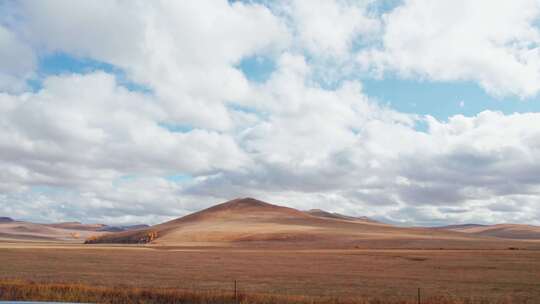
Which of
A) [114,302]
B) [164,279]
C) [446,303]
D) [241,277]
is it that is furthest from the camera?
[241,277]

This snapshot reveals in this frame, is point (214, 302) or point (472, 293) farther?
point (472, 293)

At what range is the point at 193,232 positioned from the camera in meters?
181

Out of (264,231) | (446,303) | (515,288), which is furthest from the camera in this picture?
(264,231)

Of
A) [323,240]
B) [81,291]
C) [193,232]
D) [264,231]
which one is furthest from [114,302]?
[193,232]

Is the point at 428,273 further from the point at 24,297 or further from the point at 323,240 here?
the point at 323,240

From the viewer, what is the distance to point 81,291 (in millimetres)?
22266

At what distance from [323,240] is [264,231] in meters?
37.6

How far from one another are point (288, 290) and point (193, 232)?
155 metres

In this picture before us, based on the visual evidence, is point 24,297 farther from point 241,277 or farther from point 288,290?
point 241,277

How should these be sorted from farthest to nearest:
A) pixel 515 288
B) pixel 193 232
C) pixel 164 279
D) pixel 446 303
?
pixel 193 232 < pixel 164 279 < pixel 515 288 < pixel 446 303

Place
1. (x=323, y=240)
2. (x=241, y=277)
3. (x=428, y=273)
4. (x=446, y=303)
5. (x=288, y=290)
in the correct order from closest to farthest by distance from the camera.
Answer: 1. (x=446, y=303)
2. (x=288, y=290)
3. (x=241, y=277)
4. (x=428, y=273)
5. (x=323, y=240)

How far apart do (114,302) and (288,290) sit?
475 inches

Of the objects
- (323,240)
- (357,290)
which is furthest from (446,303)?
(323,240)

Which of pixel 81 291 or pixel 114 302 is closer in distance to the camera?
pixel 114 302
